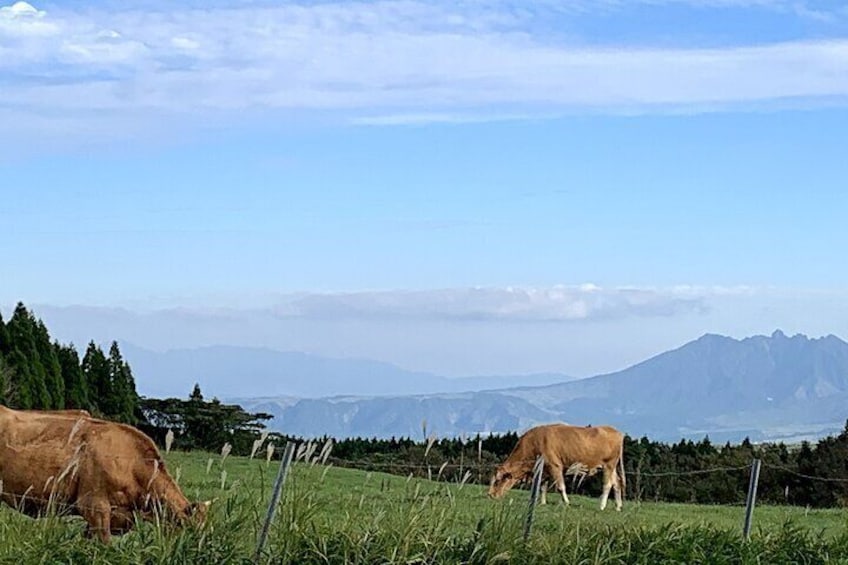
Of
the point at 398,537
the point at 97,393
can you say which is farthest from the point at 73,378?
the point at 398,537

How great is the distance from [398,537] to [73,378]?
1308 inches

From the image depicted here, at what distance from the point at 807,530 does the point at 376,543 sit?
17.6 ft

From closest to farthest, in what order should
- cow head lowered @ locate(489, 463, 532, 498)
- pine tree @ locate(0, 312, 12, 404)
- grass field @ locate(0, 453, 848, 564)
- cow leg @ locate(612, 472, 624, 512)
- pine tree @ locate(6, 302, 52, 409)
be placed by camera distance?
grass field @ locate(0, 453, 848, 564), cow head lowered @ locate(489, 463, 532, 498), cow leg @ locate(612, 472, 624, 512), pine tree @ locate(0, 312, 12, 404), pine tree @ locate(6, 302, 52, 409)

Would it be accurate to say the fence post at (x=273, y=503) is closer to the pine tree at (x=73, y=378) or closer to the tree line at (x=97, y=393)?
the tree line at (x=97, y=393)

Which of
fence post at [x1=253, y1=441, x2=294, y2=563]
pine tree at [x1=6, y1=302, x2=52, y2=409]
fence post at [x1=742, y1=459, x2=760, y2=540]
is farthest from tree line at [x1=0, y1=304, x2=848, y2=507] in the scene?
fence post at [x1=253, y1=441, x2=294, y2=563]

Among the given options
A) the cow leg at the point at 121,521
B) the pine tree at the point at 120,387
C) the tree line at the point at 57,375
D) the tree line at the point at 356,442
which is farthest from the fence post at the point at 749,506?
the pine tree at the point at 120,387

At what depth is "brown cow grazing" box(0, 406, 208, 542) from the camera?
13.3 m

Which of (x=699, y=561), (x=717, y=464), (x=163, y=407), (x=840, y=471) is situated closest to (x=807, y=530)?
(x=699, y=561)

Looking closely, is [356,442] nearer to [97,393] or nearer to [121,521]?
[97,393]

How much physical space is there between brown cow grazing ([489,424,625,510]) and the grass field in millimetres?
13173

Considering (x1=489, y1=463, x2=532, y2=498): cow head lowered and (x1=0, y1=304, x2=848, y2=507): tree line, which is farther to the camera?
(x1=0, y1=304, x2=848, y2=507): tree line

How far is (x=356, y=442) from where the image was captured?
44.6 m

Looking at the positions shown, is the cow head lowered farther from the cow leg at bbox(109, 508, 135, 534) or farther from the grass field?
the cow leg at bbox(109, 508, 135, 534)

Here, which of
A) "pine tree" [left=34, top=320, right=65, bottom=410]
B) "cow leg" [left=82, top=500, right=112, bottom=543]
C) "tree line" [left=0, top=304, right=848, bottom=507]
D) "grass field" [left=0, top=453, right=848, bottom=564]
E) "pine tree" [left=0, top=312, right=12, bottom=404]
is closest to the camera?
"grass field" [left=0, top=453, right=848, bottom=564]
